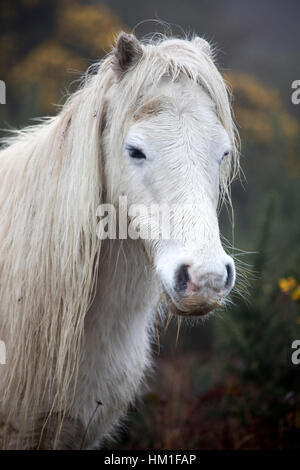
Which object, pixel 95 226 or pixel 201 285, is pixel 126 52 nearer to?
pixel 95 226

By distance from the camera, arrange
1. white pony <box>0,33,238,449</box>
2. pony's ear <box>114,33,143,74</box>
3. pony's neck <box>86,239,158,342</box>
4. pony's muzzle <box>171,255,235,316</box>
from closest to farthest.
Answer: pony's muzzle <box>171,255,235,316</box> → white pony <box>0,33,238,449</box> → pony's ear <box>114,33,143,74</box> → pony's neck <box>86,239,158,342</box>

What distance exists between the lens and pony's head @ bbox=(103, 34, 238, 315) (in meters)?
1.80

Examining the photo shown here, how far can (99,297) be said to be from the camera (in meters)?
2.39

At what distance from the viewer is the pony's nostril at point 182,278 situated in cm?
180

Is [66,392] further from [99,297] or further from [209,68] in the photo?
[209,68]

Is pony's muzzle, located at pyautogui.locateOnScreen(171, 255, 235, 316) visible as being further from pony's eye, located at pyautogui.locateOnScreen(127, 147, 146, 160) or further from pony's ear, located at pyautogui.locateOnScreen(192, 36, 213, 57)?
pony's ear, located at pyautogui.locateOnScreen(192, 36, 213, 57)

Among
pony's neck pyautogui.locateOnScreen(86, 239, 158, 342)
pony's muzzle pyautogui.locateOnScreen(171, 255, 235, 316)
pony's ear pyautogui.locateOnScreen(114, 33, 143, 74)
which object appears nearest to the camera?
pony's muzzle pyautogui.locateOnScreen(171, 255, 235, 316)

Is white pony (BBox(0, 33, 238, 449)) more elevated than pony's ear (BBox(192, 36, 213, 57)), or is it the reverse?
pony's ear (BBox(192, 36, 213, 57))

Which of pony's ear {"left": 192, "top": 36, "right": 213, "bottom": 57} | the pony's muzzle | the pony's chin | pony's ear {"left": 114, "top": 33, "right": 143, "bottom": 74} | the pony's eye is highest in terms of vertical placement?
pony's ear {"left": 192, "top": 36, "right": 213, "bottom": 57}

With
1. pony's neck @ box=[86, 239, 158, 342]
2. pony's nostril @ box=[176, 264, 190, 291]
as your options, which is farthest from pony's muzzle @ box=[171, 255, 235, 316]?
pony's neck @ box=[86, 239, 158, 342]

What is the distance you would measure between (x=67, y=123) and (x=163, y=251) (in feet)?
2.66

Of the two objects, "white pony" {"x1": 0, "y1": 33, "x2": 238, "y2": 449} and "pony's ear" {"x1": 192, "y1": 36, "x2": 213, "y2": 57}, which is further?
"pony's ear" {"x1": 192, "y1": 36, "x2": 213, "y2": 57}

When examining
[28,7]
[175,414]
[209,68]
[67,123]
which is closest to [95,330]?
[67,123]

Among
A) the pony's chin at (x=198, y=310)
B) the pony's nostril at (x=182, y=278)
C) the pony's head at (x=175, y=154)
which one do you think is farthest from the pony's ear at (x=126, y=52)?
the pony's chin at (x=198, y=310)
